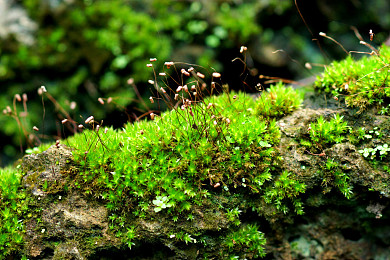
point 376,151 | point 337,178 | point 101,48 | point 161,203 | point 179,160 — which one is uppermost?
point 101,48

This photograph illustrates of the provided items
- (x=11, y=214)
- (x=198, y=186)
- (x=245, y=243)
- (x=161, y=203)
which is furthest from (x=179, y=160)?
(x=11, y=214)

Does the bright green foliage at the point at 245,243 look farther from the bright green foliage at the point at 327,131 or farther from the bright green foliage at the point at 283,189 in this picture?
the bright green foliage at the point at 327,131

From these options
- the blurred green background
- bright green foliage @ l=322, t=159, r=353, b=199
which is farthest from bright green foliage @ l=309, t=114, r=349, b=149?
the blurred green background

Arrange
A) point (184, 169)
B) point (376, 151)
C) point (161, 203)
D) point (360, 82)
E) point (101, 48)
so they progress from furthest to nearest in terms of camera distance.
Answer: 1. point (101, 48)
2. point (360, 82)
3. point (376, 151)
4. point (184, 169)
5. point (161, 203)

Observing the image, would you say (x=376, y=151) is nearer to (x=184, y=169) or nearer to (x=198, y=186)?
(x=198, y=186)

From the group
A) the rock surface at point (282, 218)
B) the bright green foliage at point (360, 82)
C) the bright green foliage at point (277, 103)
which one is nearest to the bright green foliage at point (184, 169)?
the rock surface at point (282, 218)

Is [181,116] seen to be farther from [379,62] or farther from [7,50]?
[7,50]

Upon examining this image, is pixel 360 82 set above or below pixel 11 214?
above
